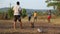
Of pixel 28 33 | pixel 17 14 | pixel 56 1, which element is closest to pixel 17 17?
pixel 17 14

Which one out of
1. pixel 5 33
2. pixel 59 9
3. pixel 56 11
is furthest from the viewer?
pixel 56 11

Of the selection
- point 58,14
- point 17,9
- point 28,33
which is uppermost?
point 17,9

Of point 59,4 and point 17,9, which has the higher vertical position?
point 17,9

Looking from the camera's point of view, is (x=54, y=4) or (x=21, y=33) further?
(x=54, y=4)

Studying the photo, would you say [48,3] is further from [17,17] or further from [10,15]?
[17,17]

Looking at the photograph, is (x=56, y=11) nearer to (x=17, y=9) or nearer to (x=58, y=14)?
(x=58, y=14)

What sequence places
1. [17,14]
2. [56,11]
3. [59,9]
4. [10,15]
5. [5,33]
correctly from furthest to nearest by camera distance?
[56,11] → [59,9] → [10,15] → [17,14] → [5,33]

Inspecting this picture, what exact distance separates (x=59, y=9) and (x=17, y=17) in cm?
4808

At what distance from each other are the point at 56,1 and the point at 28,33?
47.3 metres

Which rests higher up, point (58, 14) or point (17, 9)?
point (17, 9)

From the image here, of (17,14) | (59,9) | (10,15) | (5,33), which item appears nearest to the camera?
(5,33)

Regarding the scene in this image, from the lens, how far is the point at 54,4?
63.2 m

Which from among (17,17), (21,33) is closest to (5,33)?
(21,33)

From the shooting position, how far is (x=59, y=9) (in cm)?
6262
